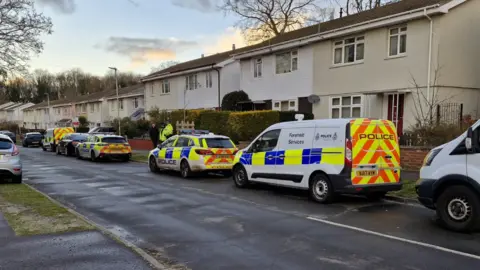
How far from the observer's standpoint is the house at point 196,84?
1225 inches

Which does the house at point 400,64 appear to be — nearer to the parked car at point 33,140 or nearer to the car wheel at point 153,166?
the car wheel at point 153,166

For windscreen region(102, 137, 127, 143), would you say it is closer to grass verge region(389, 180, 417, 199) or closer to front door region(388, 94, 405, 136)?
front door region(388, 94, 405, 136)

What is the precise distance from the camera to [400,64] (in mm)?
17750

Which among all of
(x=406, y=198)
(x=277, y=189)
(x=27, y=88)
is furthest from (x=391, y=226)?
(x=27, y=88)

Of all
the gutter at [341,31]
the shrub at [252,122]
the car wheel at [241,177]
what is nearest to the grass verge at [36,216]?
the car wheel at [241,177]

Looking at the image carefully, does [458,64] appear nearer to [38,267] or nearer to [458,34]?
[458,34]

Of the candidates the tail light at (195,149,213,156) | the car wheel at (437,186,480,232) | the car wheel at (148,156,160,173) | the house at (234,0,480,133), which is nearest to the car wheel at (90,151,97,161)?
the car wheel at (148,156,160,173)

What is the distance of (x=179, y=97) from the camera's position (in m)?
35.4

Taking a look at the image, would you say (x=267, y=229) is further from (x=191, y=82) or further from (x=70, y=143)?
(x=191, y=82)

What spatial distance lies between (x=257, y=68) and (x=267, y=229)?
20270 mm

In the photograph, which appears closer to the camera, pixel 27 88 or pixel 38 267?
pixel 38 267

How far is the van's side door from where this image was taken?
36.4 feet

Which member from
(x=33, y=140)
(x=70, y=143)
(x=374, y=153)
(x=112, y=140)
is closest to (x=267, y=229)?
(x=374, y=153)

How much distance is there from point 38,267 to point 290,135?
696 cm
